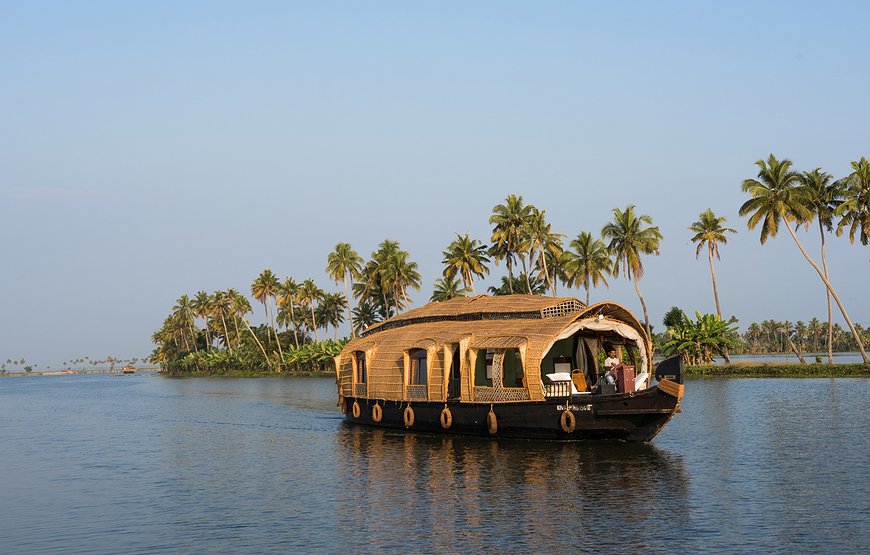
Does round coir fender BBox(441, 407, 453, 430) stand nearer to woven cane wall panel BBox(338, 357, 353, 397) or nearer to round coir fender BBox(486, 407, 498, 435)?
round coir fender BBox(486, 407, 498, 435)

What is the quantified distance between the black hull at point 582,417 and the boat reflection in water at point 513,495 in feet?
1.73

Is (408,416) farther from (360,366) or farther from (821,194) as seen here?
(821,194)

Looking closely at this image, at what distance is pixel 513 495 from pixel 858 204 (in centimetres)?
5199

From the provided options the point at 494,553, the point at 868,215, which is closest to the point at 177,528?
the point at 494,553

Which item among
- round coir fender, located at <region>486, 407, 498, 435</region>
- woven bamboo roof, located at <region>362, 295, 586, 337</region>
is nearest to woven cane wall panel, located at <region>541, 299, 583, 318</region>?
woven bamboo roof, located at <region>362, 295, 586, 337</region>

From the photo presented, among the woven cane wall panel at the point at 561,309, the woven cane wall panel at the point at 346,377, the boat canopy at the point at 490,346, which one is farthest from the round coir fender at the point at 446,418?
the woven cane wall panel at the point at 346,377

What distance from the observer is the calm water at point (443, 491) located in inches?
667

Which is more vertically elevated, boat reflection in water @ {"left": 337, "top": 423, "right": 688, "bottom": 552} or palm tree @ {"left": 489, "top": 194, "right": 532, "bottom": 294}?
palm tree @ {"left": 489, "top": 194, "right": 532, "bottom": 294}

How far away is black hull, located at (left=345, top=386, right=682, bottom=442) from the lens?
87.5 ft

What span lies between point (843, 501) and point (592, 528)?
20.8 ft

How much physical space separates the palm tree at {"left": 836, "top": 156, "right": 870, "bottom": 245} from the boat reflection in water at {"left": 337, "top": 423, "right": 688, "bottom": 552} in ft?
140

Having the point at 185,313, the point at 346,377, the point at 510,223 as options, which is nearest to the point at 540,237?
the point at 510,223

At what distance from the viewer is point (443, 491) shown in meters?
21.8

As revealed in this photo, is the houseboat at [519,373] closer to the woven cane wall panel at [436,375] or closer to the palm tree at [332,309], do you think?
the woven cane wall panel at [436,375]
